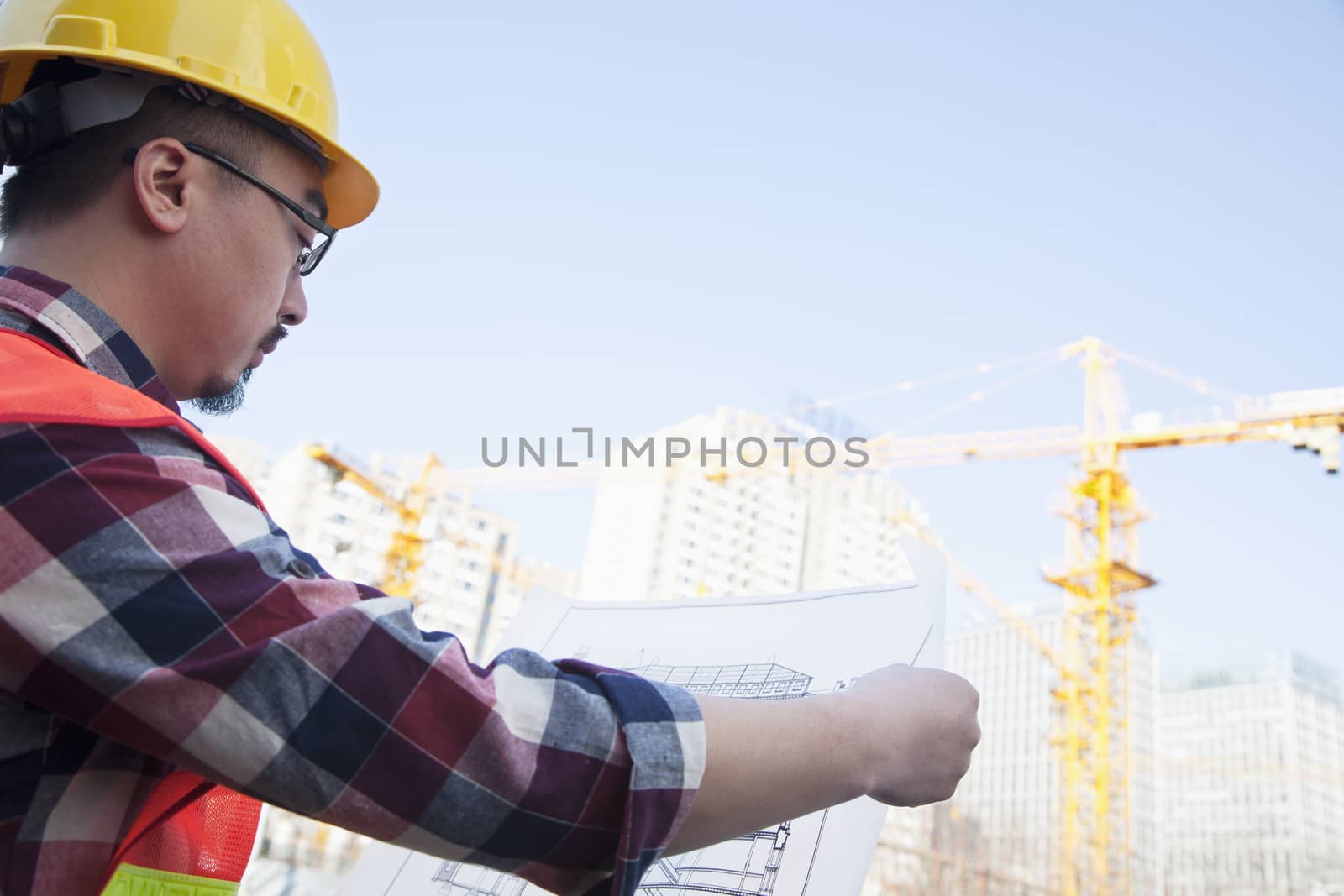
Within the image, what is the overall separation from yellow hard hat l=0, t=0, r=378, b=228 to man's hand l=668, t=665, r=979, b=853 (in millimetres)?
684

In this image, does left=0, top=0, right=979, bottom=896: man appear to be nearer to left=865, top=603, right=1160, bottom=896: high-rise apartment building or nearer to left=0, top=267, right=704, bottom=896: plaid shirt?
left=0, top=267, right=704, bottom=896: plaid shirt

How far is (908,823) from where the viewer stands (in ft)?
220

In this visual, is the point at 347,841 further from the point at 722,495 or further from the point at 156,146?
the point at 722,495

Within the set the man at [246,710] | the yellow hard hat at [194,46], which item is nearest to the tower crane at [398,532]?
the yellow hard hat at [194,46]

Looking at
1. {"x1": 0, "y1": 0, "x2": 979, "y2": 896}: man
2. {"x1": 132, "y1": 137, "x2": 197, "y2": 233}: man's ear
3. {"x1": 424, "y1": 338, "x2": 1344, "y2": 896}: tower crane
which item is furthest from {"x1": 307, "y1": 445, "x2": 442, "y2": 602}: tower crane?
{"x1": 0, "y1": 0, "x2": 979, "y2": 896}: man

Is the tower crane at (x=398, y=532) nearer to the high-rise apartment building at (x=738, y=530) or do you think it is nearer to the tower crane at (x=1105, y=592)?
the tower crane at (x=1105, y=592)

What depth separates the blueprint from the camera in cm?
124

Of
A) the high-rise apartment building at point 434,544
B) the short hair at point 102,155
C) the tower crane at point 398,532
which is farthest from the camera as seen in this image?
the high-rise apartment building at point 434,544

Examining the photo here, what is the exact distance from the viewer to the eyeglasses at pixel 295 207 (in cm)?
94

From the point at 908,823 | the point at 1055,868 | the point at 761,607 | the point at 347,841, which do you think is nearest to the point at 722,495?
the point at 908,823

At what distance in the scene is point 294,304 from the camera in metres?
1.10

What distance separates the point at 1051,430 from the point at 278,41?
29834mm

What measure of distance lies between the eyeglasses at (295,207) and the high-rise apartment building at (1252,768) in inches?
2693

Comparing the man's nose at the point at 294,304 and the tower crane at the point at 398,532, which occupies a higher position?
the tower crane at the point at 398,532
